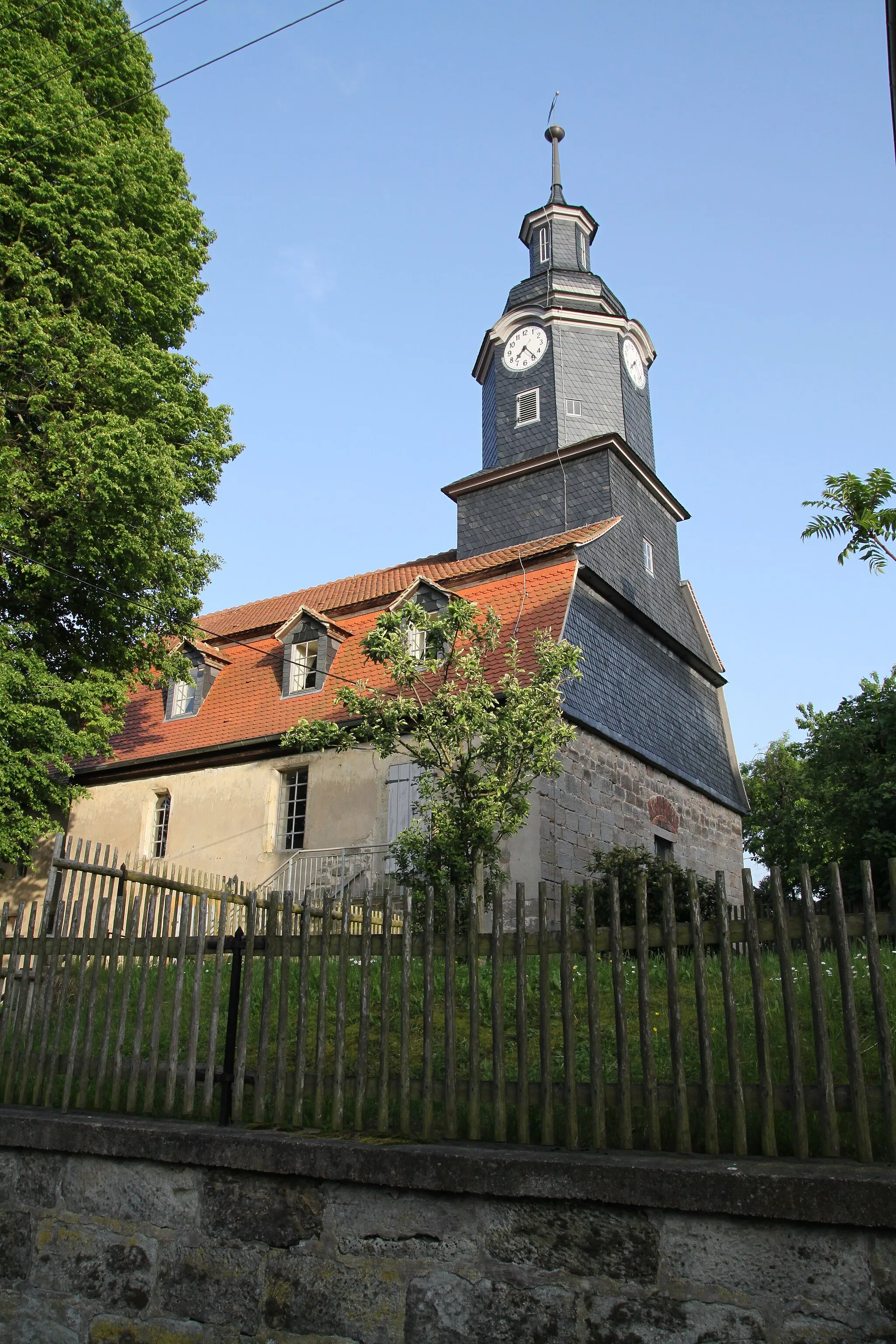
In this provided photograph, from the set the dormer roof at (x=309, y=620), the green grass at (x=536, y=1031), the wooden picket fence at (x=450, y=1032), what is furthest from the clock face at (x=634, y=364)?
the wooden picket fence at (x=450, y=1032)

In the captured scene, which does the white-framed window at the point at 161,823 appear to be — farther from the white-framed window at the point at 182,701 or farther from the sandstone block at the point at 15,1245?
the sandstone block at the point at 15,1245

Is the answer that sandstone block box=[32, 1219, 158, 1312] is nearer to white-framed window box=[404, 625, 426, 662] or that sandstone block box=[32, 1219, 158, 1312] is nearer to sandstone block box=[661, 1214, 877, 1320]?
sandstone block box=[661, 1214, 877, 1320]

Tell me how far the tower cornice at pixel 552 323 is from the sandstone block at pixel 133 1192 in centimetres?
2197

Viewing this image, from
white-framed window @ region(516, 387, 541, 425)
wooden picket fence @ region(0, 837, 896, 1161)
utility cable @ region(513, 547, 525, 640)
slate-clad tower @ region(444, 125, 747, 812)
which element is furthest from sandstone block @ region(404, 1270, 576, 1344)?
white-framed window @ region(516, 387, 541, 425)

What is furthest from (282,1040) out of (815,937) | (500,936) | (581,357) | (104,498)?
(581,357)

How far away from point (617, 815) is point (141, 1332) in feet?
42.4

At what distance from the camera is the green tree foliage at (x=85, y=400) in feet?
42.2

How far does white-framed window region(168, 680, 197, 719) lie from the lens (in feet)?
68.5

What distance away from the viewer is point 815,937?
4070mm

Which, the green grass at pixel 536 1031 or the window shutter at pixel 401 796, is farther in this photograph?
the window shutter at pixel 401 796

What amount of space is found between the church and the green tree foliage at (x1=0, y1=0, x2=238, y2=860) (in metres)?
2.82

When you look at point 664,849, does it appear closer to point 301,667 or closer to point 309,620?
point 301,667

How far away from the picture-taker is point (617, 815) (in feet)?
55.1

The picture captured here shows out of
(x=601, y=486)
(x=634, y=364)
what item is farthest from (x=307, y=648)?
(x=634, y=364)
